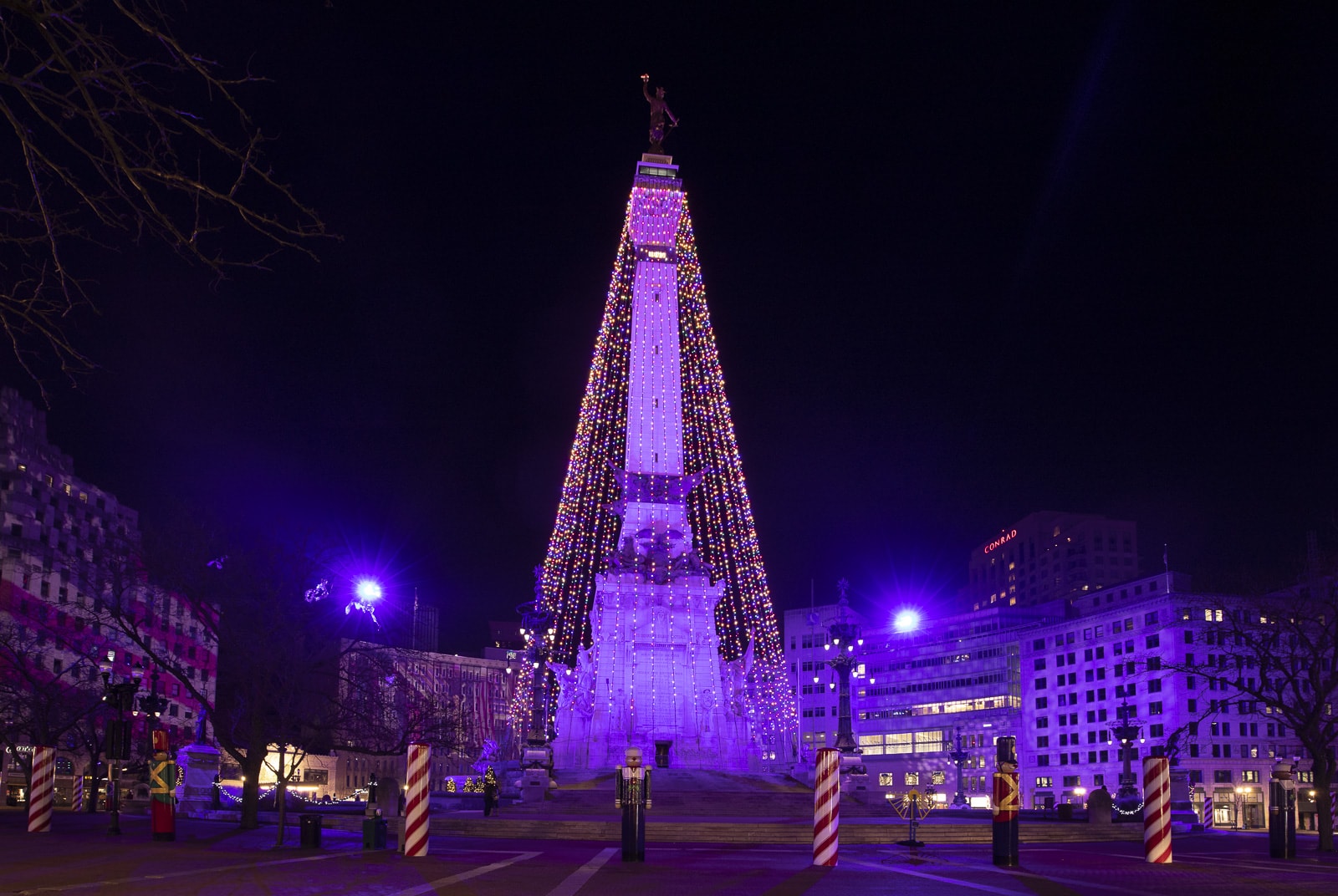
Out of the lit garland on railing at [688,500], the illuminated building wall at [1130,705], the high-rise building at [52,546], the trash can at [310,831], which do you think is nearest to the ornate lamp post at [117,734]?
the trash can at [310,831]

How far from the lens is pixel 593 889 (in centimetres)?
1655

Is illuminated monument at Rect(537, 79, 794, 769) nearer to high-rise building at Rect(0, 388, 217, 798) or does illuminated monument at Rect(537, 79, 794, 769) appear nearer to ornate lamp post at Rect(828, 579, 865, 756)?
ornate lamp post at Rect(828, 579, 865, 756)

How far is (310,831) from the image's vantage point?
25.0 m

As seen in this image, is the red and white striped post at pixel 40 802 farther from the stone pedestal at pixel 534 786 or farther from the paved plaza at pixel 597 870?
the stone pedestal at pixel 534 786

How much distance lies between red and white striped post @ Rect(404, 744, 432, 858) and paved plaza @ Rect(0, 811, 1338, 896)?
0.37m

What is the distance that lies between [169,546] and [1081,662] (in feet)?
304

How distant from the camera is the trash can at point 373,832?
23.9 m

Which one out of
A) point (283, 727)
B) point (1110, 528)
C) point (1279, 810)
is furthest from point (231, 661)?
point (1110, 528)

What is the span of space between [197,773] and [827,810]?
116ft

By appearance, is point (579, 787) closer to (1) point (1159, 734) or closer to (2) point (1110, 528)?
(1) point (1159, 734)

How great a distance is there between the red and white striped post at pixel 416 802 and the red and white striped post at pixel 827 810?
7367 millimetres

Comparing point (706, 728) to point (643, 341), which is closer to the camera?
point (706, 728)

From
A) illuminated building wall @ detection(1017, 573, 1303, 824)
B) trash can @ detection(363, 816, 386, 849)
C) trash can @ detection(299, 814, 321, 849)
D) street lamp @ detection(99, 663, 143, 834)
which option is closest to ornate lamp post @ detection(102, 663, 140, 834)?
street lamp @ detection(99, 663, 143, 834)

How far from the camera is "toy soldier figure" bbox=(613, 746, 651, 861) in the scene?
21.8m
